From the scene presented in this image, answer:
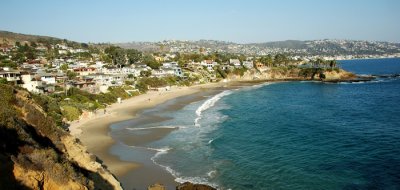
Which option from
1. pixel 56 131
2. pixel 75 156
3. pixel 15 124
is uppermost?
pixel 15 124

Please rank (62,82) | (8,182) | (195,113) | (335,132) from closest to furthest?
(8,182)
(335,132)
(195,113)
(62,82)

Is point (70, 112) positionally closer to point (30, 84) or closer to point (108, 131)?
point (108, 131)

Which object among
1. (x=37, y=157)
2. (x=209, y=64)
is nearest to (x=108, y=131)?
(x=37, y=157)

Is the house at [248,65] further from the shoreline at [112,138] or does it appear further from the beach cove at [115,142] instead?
the shoreline at [112,138]

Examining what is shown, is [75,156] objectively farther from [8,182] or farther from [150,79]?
[150,79]

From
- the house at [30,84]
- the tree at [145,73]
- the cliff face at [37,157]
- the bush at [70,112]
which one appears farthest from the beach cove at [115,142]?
the tree at [145,73]

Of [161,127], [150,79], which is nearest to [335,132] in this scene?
[161,127]

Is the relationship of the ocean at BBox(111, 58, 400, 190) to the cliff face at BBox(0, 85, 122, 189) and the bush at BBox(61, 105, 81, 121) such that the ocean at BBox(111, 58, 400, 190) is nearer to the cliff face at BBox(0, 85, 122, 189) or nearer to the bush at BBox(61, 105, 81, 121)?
the cliff face at BBox(0, 85, 122, 189)
